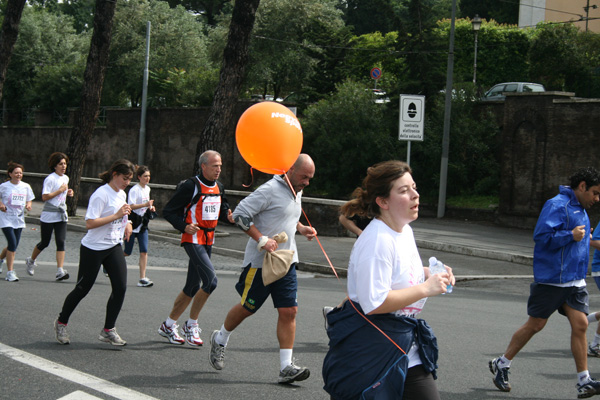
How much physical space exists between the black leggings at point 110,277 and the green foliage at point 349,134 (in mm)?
20136

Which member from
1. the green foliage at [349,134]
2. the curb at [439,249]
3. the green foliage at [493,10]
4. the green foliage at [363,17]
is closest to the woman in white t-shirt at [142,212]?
the curb at [439,249]

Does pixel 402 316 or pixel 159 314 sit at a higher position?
pixel 402 316

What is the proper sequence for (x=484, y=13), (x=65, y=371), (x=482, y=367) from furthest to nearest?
(x=484, y=13)
(x=482, y=367)
(x=65, y=371)

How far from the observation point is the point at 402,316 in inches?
136

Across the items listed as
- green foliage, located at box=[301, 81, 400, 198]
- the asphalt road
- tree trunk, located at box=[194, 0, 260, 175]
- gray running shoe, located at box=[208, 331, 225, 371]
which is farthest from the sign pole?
gray running shoe, located at box=[208, 331, 225, 371]

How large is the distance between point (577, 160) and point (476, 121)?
15.5 ft

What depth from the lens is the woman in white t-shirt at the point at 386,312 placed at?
10.9 ft

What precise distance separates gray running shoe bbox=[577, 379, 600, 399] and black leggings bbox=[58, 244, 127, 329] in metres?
4.01

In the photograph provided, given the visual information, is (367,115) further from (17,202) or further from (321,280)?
(17,202)

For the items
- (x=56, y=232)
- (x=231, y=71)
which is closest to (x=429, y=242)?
(x=231, y=71)

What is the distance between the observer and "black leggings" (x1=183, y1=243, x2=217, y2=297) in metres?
6.84

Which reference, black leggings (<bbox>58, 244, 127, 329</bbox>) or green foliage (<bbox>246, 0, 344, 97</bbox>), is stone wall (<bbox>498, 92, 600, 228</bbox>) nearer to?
green foliage (<bbox>246, 0, 344, 97</bbox>)

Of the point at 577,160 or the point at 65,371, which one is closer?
the point at 65,371

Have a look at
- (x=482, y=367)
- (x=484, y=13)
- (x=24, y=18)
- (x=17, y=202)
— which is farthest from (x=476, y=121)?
(x=24, y=18)
